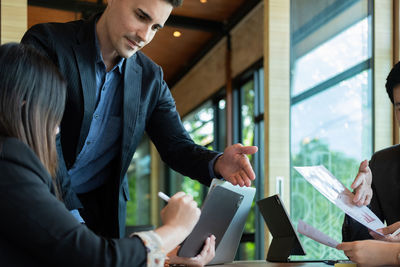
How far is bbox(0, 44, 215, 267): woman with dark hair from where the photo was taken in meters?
1.01

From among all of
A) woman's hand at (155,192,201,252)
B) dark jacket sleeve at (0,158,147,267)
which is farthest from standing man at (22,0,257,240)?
dark jacket sleeve at (0,158,147,267)

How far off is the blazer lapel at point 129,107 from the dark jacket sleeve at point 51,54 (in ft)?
0.82

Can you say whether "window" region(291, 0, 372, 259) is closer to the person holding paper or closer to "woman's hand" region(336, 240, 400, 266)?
the person holding paper

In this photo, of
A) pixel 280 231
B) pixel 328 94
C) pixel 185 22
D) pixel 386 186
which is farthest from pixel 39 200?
pixel 185 22

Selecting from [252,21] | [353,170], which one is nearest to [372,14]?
[353,170]

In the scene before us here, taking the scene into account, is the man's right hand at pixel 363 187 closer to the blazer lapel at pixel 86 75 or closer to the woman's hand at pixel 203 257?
the woman's hand at pixel 203 257

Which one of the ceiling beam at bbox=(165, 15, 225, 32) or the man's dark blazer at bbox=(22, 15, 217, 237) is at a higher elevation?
the ceiling beam at bbox=(165, 15, 225, 32)

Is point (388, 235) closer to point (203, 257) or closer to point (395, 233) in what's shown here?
point (395, 233)

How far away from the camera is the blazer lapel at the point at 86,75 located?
177 cm

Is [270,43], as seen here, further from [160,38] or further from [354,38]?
[160,38]

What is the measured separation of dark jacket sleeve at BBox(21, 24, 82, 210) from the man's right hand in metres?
0.93

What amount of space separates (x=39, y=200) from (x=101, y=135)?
0.84m

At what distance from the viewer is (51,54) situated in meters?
1.75

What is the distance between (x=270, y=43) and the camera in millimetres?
3926
